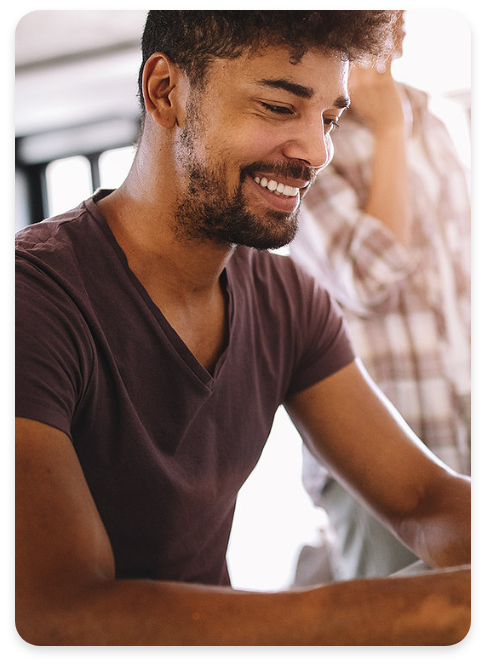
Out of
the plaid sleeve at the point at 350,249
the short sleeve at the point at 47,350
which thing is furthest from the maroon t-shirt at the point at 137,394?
the plaid sleeve at the point at 350,249

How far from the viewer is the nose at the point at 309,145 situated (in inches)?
17.8

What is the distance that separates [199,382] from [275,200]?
0.51ft

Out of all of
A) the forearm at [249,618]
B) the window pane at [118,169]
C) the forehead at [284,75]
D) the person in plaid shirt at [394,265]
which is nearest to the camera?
the forearm at [249,618]

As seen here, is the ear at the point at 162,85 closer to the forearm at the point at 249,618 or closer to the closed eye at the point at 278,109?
the closed eye at the point at 278,109

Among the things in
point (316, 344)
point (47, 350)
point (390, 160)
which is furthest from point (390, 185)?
point (47, 350)

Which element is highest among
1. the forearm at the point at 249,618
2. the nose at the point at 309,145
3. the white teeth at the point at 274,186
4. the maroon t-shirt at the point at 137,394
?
the nose at the point at 309,145

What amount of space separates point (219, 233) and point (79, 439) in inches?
7.6

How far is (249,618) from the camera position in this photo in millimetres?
318

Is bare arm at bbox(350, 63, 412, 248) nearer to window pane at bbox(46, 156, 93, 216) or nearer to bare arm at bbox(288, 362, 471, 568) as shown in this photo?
bare arm at bbox(288, 362, 471, 568)

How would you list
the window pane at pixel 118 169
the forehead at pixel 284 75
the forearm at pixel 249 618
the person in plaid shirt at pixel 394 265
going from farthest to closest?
the person in plaid shirt at pixel 394 265, the window pane at pixel 118 169, the forehead at pixel 284 75, the forearm at pixel 249 618

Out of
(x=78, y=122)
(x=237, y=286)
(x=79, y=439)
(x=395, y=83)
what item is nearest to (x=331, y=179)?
(x=395, y=83)

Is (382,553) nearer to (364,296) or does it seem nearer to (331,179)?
(364,296)

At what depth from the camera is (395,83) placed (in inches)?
28.9

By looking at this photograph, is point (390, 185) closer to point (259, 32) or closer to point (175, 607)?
point (259, 32)
